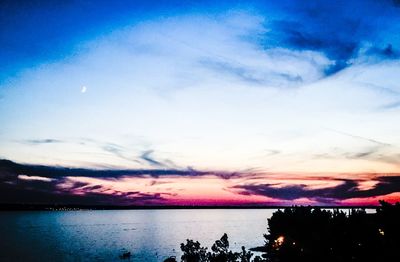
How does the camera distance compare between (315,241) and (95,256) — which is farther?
(95,256)

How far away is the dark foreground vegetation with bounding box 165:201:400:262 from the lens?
109 feet

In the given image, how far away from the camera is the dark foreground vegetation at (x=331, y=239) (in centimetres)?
3322

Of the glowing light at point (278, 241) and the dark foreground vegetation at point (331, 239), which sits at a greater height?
the dark foreground vegetation at point (331, 239)

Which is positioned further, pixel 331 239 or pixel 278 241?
pixel 278 241

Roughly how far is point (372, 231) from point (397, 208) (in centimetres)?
419

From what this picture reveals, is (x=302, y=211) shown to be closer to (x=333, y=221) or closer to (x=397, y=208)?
(x=333, y=221)

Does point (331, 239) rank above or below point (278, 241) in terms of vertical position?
above

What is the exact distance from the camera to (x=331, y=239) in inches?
1656

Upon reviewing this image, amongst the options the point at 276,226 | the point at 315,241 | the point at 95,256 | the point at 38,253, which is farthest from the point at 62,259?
the point at 315,241

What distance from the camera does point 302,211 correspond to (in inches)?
2363

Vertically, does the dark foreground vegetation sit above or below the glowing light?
above

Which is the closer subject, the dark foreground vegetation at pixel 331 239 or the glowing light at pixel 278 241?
the dark foreground vegetation at pixel 331 239

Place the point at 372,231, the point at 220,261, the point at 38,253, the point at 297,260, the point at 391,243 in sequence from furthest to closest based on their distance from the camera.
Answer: the point at 38,253, the point at 297,260, the point at 220,261, the point at 372,231, the point at 391,243

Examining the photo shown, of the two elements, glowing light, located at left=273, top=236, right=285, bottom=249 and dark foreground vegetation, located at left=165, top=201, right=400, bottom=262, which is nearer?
dark foreground vegetation, located at left=165, top=201, right=400, bottom=262
